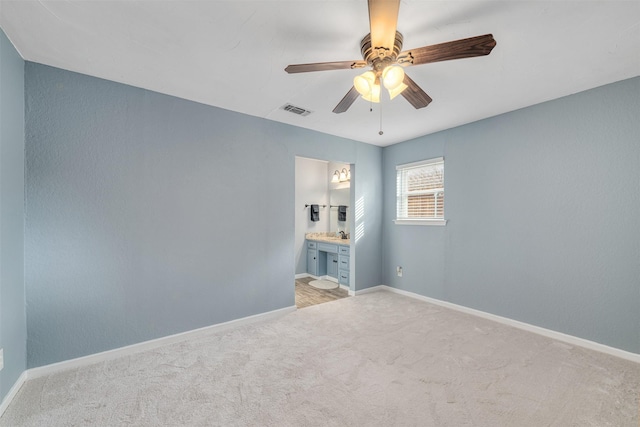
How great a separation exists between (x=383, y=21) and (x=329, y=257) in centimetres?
436

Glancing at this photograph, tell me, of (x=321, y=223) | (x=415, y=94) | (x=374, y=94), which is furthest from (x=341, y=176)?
(x=374, y=94)

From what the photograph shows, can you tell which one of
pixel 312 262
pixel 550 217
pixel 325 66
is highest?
pixel 325 66

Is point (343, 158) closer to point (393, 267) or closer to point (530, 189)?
point (393, 267)

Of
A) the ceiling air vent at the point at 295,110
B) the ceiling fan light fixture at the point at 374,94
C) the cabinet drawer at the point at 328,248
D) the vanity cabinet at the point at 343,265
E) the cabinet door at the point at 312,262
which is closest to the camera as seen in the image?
the ceiling fan light fixture at the point at 374,94

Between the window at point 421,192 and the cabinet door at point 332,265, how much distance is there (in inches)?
55.9

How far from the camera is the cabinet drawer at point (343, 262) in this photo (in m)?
4.61

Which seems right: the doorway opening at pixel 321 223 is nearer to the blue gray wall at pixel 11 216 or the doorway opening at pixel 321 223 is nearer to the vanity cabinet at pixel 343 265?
the vanity cabinet at pixel 343 265

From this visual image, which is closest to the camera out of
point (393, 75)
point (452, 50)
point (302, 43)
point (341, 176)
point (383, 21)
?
point (383, 21)

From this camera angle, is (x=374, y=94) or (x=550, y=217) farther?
(x=550, y=217)

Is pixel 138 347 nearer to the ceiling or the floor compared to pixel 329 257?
nearer to the floor

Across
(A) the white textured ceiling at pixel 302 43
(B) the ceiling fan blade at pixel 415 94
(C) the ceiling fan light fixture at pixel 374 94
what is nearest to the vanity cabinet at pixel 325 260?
(A) the white textured ceiling at pixel 302 43

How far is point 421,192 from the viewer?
4.23 m

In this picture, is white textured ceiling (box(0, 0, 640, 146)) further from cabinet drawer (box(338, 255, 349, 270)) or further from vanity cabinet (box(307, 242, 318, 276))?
vanity cabinet (box(307, 242, 318, 276))

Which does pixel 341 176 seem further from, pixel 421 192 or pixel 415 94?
pixel 415 94
